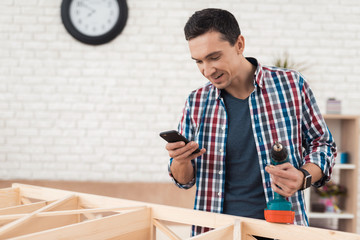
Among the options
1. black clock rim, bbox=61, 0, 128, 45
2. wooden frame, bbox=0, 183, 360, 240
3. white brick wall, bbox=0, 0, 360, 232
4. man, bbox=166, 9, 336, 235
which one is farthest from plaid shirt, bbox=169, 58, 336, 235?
black clock rim, bbox=61, 0, 128, 45

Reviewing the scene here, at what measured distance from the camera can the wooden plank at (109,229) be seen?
2.68 feet

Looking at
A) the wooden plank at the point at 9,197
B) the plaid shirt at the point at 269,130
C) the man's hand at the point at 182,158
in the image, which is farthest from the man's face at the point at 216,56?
the wooden plank at the point at 9,197

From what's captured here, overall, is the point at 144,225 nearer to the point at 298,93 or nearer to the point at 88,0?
the point at 298,93

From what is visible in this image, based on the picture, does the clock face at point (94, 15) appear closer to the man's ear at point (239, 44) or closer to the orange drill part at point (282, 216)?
the man's ear at point (239, 44)

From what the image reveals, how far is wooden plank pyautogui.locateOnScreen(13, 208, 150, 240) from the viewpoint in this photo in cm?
82

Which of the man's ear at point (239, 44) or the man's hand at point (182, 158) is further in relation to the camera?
the man's ear at point (239, 44)

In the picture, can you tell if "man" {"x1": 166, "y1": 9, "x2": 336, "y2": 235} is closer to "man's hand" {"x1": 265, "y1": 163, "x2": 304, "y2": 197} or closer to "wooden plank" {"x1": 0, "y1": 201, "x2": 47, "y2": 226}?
"man's hand" {"x1": 265, "y1": 163, "x2": 304, "y2": 197}

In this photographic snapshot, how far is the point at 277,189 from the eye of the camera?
38.0 inches

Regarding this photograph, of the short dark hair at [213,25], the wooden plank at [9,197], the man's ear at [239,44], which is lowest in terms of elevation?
the wooden plank at [9,197]

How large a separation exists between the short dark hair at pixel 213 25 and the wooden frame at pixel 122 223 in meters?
0.57

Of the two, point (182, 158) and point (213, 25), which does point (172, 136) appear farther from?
point (213, 25)

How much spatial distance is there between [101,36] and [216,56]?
6.61 ft

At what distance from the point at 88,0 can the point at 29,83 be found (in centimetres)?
85

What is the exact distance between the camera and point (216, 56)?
1182 millimetres
